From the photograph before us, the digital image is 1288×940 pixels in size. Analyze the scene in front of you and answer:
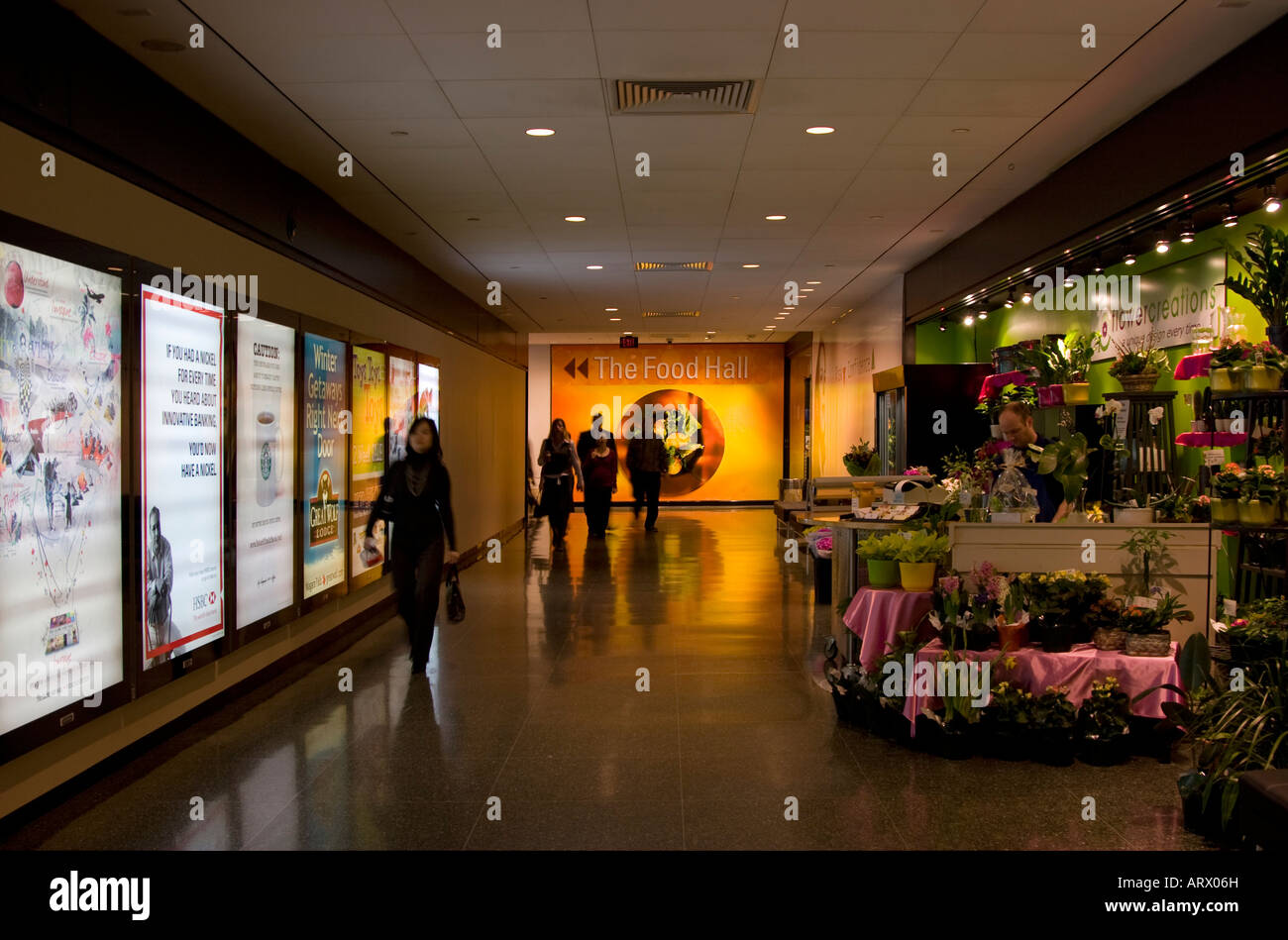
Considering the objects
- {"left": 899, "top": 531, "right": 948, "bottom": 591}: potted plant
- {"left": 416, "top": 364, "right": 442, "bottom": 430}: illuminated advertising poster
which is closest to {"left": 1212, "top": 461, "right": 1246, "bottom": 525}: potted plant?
{"left": 899, "top": 531, "right": 948, "bottom": 591}: potted plant

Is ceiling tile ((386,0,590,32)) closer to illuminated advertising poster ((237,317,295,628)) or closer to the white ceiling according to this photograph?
the white ceiling

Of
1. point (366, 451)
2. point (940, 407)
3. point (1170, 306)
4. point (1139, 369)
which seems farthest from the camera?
point (940, 407)

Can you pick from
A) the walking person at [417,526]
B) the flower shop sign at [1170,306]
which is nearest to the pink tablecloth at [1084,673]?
the walking person at [417,526]

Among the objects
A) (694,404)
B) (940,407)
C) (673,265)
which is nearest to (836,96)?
(673,265)

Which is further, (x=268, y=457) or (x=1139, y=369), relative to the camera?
(x=1139, y=369)

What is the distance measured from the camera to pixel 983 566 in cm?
521

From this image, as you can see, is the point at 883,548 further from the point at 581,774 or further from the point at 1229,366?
the point at 581,774

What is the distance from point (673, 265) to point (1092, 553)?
730cm

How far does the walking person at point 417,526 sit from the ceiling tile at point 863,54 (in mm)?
3297

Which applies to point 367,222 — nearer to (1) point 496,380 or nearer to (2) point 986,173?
(2) point 986,173

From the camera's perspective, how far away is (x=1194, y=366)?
6.71m

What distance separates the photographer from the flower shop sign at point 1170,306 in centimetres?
786

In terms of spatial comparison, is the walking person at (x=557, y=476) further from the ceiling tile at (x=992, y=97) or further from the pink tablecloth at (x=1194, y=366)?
the ceiling tile at (x=992, y=97)

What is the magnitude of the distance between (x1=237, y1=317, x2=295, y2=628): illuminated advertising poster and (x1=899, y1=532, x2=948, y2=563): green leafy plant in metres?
3.78
